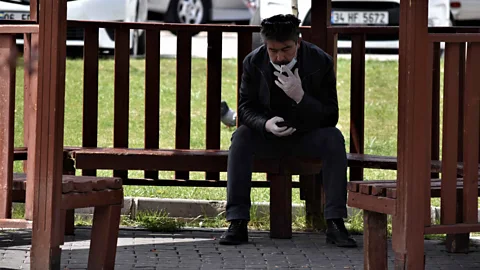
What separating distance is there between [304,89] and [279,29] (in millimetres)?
381

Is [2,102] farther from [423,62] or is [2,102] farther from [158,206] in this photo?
[158,206]

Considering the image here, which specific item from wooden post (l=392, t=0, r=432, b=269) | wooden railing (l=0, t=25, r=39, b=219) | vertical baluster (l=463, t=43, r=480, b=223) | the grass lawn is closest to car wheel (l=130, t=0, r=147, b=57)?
the grass lawn

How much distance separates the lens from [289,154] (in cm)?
670

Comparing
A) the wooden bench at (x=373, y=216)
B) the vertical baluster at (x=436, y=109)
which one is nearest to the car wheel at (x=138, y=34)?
the vertical baluster at (x=436, y=109)

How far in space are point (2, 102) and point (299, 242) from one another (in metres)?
2.19

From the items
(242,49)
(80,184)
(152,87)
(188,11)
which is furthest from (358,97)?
(188,11)

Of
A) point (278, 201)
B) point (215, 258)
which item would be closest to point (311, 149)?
point (278, 201)

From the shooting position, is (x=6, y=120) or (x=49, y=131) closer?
(x=49, y=131)

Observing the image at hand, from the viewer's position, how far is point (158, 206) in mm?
7535

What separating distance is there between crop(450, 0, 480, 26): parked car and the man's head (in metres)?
8.29

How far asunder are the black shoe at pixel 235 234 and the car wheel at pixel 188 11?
11.1 metres

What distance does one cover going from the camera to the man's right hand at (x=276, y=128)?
6.50 m

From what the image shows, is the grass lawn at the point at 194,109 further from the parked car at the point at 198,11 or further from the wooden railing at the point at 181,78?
the parked car at the point at 198,11

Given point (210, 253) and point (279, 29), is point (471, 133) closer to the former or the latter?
point (279, 29)
